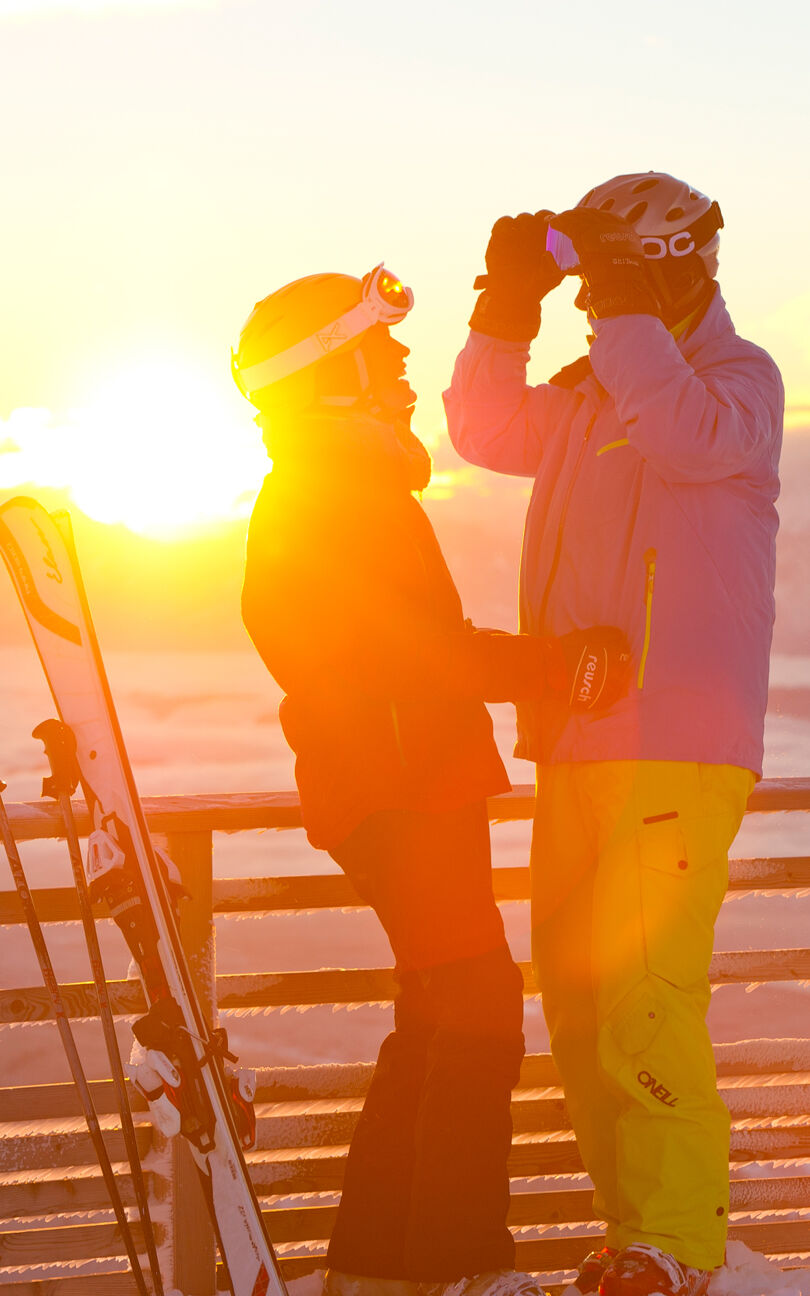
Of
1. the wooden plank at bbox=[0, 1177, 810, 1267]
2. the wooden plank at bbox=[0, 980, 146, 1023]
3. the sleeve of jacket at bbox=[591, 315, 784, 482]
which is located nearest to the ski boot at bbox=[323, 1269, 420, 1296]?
the wooden plank at bbox=[0, 1177, 810, 1267]

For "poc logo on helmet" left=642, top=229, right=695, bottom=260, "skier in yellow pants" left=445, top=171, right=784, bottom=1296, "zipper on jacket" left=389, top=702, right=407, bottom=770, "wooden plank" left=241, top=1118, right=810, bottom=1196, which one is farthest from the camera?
"wooden plank" left=241, top=1118, right=810, bottom=1196

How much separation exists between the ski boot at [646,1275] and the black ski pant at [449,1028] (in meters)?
0.32

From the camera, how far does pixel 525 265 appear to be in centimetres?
302

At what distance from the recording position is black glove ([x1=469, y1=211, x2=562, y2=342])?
9.83 ft

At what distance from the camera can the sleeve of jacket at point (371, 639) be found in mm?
2680

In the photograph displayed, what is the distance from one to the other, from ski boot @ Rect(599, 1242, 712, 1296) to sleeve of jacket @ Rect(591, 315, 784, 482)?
1684mm

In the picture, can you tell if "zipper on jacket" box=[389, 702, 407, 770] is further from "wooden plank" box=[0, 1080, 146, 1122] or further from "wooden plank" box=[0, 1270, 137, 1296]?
"wooden plank" box=[0, 1270, 137, 1296]

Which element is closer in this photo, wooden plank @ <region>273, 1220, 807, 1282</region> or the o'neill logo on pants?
the o'neill logo on pants

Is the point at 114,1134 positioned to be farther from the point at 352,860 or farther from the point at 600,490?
the point at 600,490

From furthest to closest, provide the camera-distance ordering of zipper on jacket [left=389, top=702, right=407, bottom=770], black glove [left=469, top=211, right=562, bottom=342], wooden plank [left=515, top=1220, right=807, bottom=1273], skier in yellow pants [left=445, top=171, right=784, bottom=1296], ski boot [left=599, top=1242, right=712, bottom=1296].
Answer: wooden plank [left=515, top=1220, right=807, bottom=1273] < black glove [left=469, top=211, right=562, bottom=342] < zipper on jacket [left=389, top=702, right=407, bottom=770] < skier in yellow pants [left=445, top=171, right=784, bottom=1296] < ski boot [left=599, top=1242, right=712, bottom=1296]

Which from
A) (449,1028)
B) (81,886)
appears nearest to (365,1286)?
(449,1028)

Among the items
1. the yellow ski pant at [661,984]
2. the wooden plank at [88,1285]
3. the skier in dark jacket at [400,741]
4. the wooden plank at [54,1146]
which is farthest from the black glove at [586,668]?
the wooden plank at [88,1285]

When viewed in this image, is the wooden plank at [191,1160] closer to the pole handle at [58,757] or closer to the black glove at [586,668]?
the pole handle at [58,757]

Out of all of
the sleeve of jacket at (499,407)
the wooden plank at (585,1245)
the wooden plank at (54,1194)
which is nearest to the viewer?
the sleeve of jacket at (499,407)
